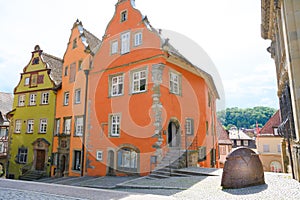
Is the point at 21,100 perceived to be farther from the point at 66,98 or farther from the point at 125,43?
the point at 125,43

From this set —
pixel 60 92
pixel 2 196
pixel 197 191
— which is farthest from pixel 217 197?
pixel 60 92

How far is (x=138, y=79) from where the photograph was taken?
50.9 feet

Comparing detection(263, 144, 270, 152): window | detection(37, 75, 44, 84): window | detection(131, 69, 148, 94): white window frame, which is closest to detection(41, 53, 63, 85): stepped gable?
detection(37, 75, 44, 84): window

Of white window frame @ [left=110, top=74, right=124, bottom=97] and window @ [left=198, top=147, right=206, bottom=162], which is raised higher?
white window frame @ [left=110, top=74, right=124, bottom=97]

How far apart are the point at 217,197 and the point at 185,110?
982 cm

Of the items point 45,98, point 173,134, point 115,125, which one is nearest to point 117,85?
point 115,125

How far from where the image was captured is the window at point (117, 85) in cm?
1636

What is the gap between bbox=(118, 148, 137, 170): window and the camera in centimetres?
1451

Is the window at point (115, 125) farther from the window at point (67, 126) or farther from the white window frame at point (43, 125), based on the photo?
the white window frame at point (43, 125)

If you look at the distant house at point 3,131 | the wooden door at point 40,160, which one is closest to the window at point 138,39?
the wooden door at point 40,160

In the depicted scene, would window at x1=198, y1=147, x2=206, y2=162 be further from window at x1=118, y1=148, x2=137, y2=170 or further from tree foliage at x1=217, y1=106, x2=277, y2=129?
tree foliage at x1=217, y1=106, x2=277, y2=129

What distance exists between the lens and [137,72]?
1562 cm

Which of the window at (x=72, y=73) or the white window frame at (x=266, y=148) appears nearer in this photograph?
the window at (x=72, y=73)

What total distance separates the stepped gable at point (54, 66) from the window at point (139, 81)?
11.1 m
